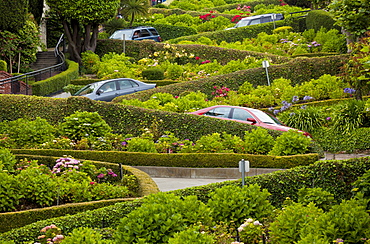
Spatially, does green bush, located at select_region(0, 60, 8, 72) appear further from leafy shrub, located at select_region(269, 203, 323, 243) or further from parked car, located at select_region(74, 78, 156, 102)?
leafy shrub, located at select_region(269, 203, 323, 243)

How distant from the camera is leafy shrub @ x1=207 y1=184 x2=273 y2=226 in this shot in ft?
30.0

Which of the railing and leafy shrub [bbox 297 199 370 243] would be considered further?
the railing

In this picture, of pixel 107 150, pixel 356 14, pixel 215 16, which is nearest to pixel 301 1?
pixel 215 16

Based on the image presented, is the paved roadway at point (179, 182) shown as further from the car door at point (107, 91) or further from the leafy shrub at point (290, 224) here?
the car door at point (107, 91)

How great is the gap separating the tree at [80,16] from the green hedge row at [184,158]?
20.2m

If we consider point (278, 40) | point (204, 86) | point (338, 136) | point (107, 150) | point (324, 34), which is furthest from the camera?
point (278, 40)

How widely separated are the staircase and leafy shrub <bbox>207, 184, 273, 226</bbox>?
26483 mm

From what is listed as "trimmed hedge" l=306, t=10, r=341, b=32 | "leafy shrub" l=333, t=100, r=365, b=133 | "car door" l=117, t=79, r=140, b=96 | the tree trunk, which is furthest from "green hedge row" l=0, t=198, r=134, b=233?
"trimmed hedge" l=306, t=10, r=341, b=32

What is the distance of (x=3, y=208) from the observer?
35.8 ft

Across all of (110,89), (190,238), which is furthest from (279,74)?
(190,238)

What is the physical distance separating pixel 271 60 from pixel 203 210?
20.5m

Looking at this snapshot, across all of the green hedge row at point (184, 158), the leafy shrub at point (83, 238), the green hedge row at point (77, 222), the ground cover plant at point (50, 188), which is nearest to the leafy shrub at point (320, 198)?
the green hedge row at point (77, 222)

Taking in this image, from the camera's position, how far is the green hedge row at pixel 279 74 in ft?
80.1

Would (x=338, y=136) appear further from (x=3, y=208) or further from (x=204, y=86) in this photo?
(x=3, y=208)
